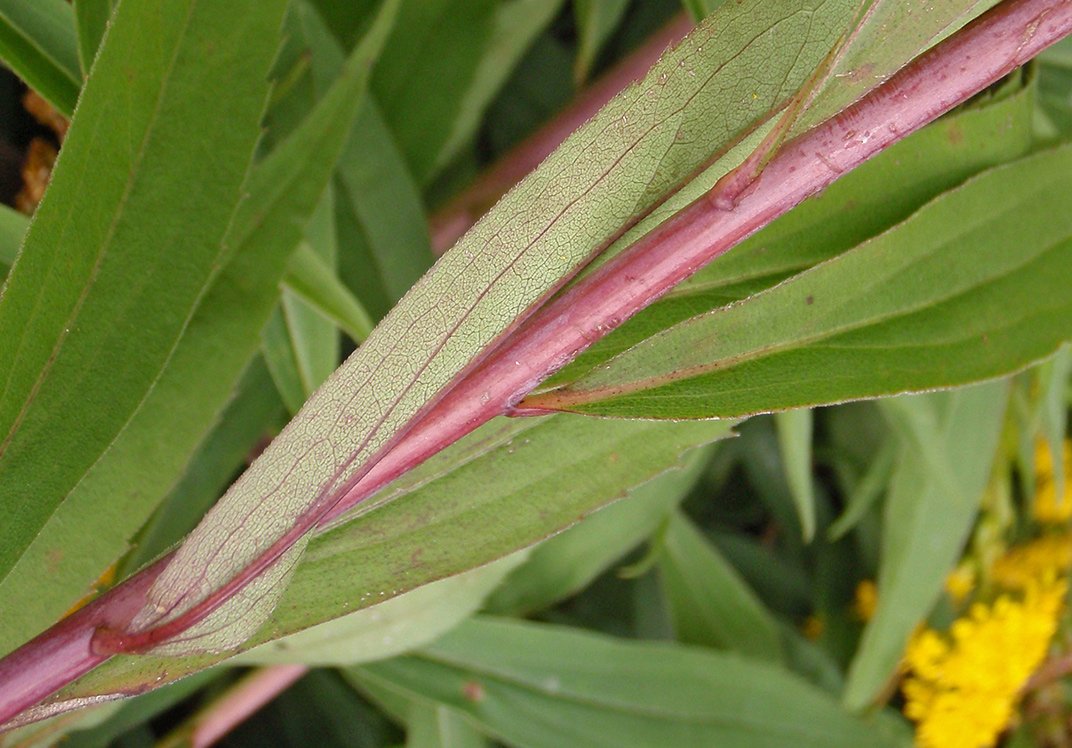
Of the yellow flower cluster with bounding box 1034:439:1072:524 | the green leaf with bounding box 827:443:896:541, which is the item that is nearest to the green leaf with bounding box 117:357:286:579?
the green leaf with bounding box 827:443:896:541

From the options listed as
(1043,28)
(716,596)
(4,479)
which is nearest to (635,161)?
(1043,28)

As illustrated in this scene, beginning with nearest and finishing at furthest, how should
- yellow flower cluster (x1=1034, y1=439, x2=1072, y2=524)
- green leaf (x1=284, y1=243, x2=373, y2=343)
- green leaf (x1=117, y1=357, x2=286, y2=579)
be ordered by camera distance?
green leaf (x1=284, y1=243, x2=373, y2=343), green leaf (x1=117, y1=357, x2=286, y2=579), yellow flower cluster (x1=1034, y1=439, x2=1072, y2=524)

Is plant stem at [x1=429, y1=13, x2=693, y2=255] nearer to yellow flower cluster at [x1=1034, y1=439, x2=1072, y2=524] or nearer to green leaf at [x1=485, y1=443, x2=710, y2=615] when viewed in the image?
green leaf at [x1=485, y1=443, x2=710, y2=615]

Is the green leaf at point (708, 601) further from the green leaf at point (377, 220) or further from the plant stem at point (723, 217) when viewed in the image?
the plant stem at point (723, 217)

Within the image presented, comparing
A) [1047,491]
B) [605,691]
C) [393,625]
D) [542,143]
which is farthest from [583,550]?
[1047,491]

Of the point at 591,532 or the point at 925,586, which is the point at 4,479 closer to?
the point at 591,532

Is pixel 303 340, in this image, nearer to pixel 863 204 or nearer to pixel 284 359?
pixel 284 359

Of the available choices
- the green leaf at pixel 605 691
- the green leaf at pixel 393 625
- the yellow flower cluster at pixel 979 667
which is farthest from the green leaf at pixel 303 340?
the yellow flower cluster at pixel 979 667
